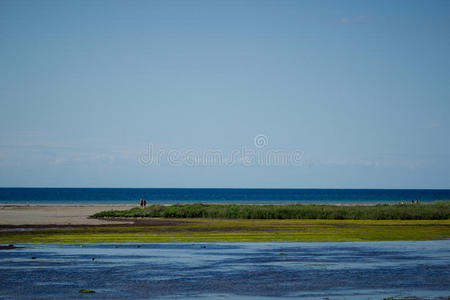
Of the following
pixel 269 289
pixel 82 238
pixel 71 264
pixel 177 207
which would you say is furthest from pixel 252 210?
pixel 269 289

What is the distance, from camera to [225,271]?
27.7m

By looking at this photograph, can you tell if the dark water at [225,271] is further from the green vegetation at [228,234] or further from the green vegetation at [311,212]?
the green vegetation at [311,212]

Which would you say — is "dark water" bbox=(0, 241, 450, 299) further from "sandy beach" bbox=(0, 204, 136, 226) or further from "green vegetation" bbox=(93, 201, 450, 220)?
"green vegetation" bbox=(93, 201, 450, 220)

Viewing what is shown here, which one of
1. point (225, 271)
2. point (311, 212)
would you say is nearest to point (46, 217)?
point (311, 212)

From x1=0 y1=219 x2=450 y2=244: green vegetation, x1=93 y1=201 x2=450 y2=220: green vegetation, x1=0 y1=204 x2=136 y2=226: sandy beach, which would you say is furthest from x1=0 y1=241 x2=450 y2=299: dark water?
x1=93 y1=201 x2=450 y2=220: green vegetation

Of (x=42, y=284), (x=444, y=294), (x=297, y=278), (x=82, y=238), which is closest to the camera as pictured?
(x=444, y=294)

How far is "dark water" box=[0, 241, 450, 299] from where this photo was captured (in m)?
22.5

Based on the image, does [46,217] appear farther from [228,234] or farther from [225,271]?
[225,271]

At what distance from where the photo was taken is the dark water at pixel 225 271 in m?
22.5

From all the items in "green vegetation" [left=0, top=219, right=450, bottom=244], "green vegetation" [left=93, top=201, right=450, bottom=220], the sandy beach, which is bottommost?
"green vegetation" [left=0, top=219, right=450, bottom=244]

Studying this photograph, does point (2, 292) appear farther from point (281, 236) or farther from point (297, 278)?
point (281, 236)

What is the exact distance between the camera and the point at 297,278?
1014 inches

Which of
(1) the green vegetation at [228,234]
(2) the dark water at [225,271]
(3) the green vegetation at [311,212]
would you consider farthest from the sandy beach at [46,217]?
(2) the dark water at [225,271]

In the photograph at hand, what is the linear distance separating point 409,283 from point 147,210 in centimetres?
5531
